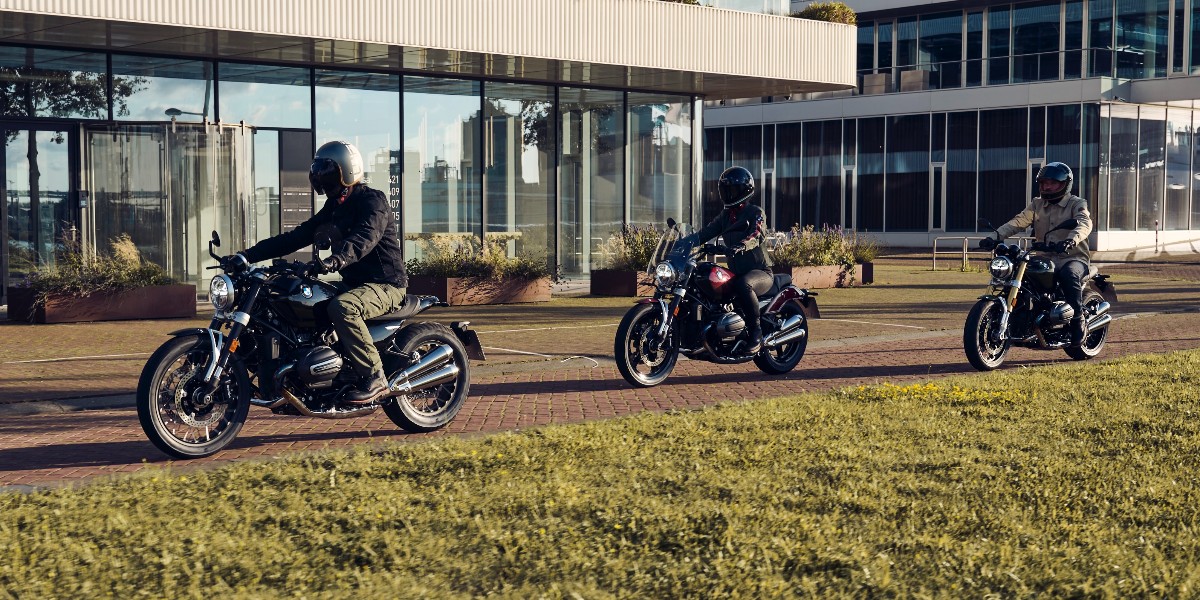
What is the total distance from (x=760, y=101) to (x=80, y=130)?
3168cm

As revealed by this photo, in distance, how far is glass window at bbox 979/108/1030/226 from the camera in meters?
38.7

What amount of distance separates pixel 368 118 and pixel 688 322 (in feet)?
33.8

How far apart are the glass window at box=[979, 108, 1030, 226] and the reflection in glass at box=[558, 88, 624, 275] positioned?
64.2 feet

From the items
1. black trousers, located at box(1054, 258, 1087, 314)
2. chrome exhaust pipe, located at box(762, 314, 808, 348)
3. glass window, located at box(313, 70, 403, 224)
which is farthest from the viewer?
glass window, located at box(313, 70, 403, 224)

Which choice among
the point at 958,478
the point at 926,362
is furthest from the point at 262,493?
the point at 926,362

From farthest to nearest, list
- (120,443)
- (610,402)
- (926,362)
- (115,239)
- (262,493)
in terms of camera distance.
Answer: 1. (115,239)
2. (926,362)
3. (610,402)
4. (120,443)
5. (262,493)

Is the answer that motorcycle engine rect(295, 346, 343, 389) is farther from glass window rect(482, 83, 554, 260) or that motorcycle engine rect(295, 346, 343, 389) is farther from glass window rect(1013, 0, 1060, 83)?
glass window rect(1013, 0, 1060, 83)

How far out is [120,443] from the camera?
7352 mm

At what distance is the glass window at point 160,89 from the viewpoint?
16.8m

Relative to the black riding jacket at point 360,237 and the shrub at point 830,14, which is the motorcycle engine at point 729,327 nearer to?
the black riding jacket at point 360,237

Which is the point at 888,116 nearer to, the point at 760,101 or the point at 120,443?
the point at 760,101

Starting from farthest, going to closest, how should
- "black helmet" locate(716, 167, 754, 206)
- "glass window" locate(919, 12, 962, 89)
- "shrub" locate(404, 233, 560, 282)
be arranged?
"glass window" locate(919, 12, 962, 89) < "shrub" locate(404, 233, 560, 282) < "black helmet" locate(716, 167, 754, 206)

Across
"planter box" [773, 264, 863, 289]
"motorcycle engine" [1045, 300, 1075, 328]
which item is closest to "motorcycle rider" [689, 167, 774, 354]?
"motorcycle engine" [1045, 300, 1075, 328]

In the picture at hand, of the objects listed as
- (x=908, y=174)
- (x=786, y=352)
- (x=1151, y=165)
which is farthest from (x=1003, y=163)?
(x=786, y=352)
